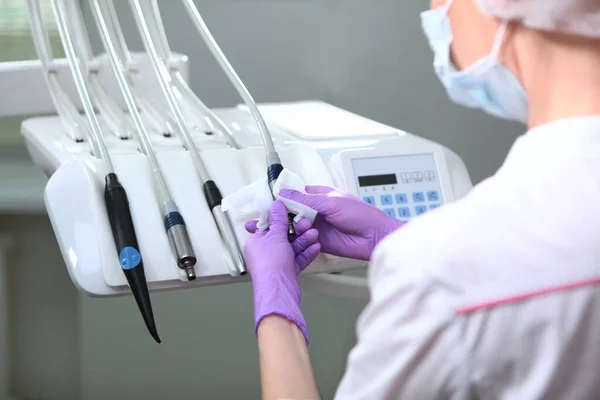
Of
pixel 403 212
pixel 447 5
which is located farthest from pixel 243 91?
pixel 447 5

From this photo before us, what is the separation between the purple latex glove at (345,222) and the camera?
1.01 metres

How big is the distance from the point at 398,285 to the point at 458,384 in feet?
0.28

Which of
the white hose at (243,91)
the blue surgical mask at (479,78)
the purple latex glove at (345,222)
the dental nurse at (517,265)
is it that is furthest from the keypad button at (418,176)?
the dental nurse at (517,265)

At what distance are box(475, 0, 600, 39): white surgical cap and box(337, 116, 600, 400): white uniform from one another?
9 centimetres

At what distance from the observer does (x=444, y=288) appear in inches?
22.4

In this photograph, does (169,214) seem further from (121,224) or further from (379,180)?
(379,180)

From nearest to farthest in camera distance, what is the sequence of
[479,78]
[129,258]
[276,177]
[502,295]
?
[502,295]
[479,78]
[129,258]
[276,177]

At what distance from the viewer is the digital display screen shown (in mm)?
1098

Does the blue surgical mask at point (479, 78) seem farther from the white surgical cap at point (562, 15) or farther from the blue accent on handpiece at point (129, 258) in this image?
the blue accent on handpiece at point (129, 258)

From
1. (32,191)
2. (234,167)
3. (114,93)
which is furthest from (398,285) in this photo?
(32,191)

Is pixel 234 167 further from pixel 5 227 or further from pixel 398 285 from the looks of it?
pixel 5 227

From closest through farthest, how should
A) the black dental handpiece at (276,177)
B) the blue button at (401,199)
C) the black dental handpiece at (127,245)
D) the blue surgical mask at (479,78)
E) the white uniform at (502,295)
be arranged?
1. the white uniform at (502,295)
2. the blue surgical mask at (479,78)
3. the black dental handpiece at (127,245)
4. the black dental handpiece at (276,177)
5. the blue button at (401,199)

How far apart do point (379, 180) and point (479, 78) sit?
399 mm

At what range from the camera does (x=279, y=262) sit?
93cm
